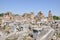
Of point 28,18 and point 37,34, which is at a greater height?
point 37,34

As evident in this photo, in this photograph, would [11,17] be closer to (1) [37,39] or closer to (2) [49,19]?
(2) [49,19]

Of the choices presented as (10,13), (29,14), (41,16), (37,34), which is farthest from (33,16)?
(37,34)

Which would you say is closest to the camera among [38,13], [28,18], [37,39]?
[37,39]

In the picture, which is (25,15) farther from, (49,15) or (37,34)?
(37,34)

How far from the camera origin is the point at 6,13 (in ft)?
92.4

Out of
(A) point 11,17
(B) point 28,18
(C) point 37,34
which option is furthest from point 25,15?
(C) point 37,34

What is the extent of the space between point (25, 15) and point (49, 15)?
4917 mm

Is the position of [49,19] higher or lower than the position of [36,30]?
lower

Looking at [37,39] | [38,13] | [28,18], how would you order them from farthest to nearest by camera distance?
[28,18] → [38,13] → [37,39]

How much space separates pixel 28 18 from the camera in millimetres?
30234

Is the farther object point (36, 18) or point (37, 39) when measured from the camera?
point (36, 18)

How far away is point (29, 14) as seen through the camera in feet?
102

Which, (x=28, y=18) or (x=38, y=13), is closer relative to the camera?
(x=38, y=13)

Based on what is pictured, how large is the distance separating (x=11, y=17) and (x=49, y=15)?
23.8 ft
